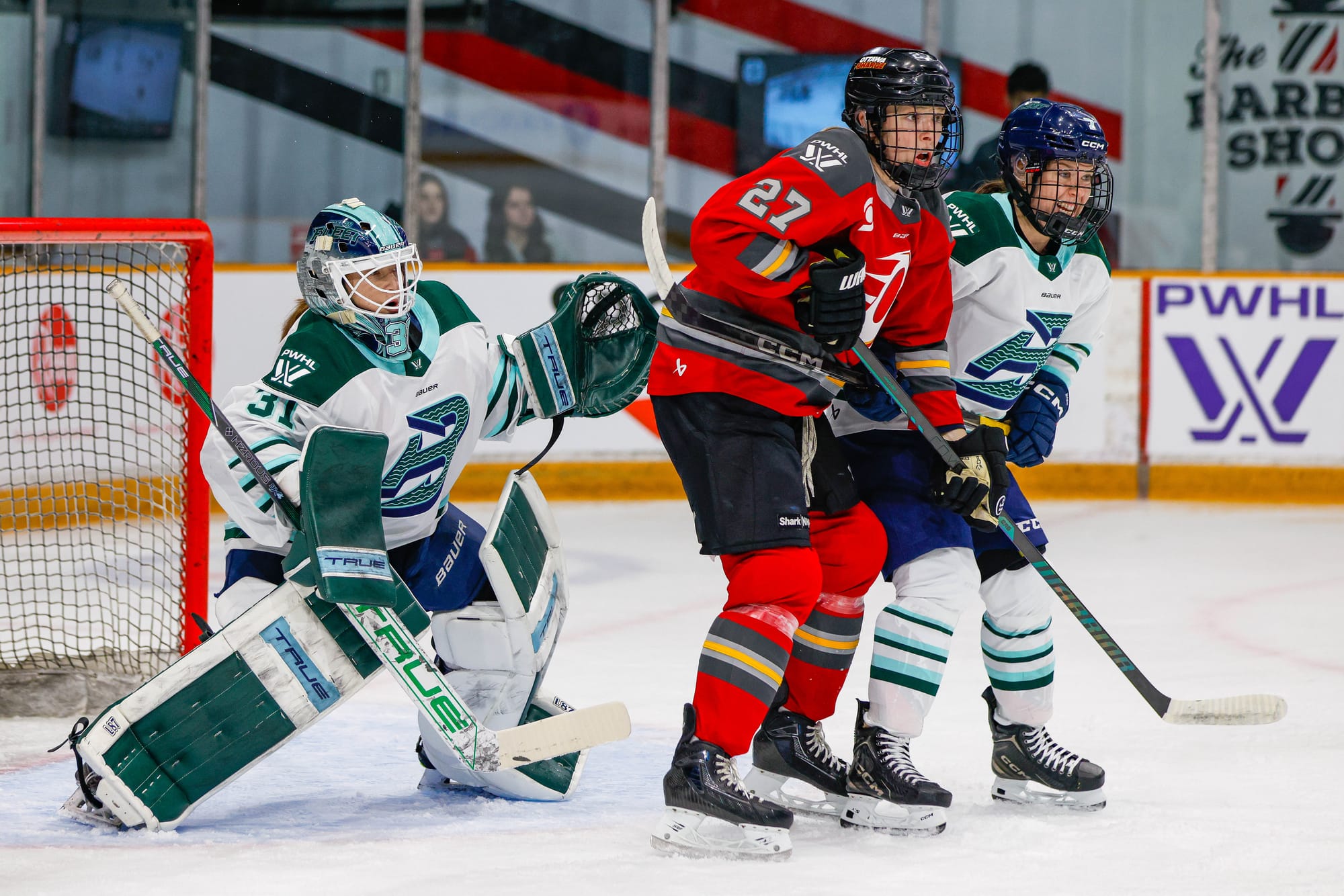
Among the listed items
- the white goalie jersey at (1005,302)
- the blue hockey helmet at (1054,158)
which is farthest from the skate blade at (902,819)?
the blue hockey helmet at (1054,158)

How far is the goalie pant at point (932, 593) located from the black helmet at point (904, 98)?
408 millimetres

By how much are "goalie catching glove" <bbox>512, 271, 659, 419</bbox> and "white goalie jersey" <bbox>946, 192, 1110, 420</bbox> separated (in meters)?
0.47

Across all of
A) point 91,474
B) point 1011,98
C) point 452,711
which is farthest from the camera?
point 1011,98

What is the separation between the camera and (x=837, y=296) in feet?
7.60

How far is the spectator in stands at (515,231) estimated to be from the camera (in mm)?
6332

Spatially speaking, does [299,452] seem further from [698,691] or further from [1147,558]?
[1147,558]

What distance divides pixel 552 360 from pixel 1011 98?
14.1ft

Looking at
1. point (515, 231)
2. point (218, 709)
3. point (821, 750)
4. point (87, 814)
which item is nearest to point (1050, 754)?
point (821, 750)

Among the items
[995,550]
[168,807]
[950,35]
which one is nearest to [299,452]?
[168,807]

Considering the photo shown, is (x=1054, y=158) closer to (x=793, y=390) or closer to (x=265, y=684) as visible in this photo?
(x=793, y=390)

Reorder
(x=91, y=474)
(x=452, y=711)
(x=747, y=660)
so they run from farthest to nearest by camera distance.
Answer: (x=91, y=474)
(x=452, y=711)
(x=747, y=660)

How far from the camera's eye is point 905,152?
2396mm

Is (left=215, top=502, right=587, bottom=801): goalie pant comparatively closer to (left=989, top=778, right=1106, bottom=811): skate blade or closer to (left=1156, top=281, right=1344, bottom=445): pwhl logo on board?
(left=989, top=778, right=1106, bottom=811): skate blade

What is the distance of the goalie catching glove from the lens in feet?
8.77
